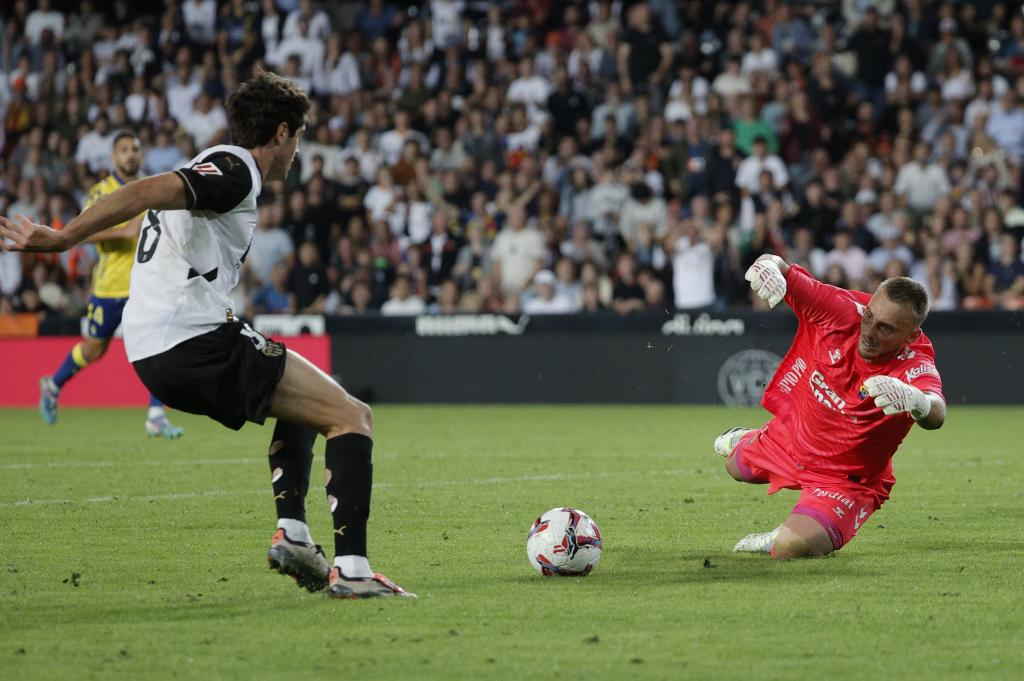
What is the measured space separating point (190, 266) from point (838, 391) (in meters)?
3.06

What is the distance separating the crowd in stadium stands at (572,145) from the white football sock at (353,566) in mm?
12289

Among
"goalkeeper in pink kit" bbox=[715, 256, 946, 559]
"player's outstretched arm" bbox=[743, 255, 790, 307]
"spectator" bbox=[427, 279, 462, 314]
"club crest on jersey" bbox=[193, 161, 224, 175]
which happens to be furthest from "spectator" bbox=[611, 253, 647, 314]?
"club crest on jersey" bbox=[193, 161, 224, 175]

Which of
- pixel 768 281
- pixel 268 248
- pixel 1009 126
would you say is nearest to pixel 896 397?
pixel 768 281

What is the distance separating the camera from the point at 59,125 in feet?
75.2

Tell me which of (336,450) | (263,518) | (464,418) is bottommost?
(464,418)

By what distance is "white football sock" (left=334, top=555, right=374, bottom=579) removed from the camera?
5.65 m

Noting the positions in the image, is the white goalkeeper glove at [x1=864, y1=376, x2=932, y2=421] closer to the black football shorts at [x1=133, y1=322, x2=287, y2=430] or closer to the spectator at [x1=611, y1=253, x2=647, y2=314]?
the black football shorts at [x1=133, y1=322, x2=287, y2=430]

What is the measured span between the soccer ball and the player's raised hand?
2.25 m

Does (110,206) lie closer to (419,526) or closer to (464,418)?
(419,526)

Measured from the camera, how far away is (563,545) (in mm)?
6180

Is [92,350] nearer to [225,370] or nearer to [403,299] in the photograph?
[403,299]

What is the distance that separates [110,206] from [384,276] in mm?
14649

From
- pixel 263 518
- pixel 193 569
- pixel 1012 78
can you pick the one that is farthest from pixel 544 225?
pixel 193 569

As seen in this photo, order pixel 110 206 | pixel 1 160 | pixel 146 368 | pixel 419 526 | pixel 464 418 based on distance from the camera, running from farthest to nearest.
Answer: pixel 1 160 < pixel 464 418 < pixel 419 526 < pixel 146 368 < pixel 110 206
